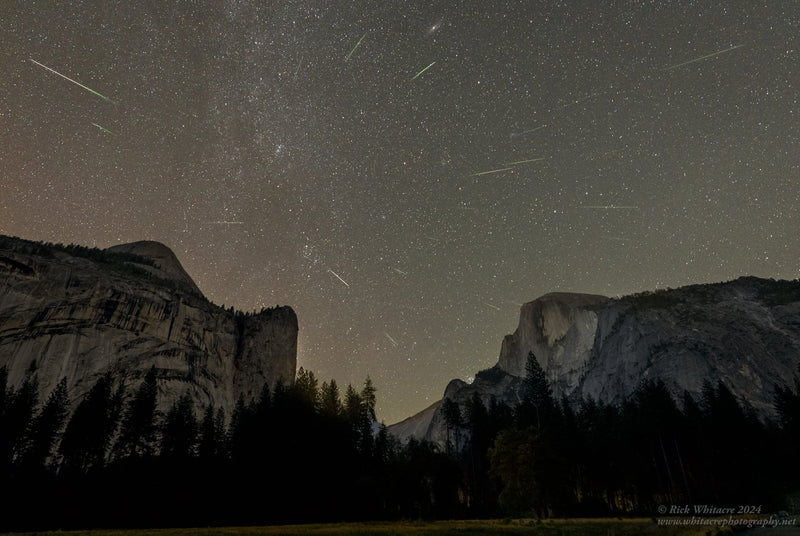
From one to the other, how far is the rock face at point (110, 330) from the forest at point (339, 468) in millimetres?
59476

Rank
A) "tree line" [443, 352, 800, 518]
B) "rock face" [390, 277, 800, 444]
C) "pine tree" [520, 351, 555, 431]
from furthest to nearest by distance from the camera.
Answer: "rock face" [390, 277, 800, 444] < "pine tree" [520, 351, 555, 431] < "tree line" [443, 352, 800, 518]

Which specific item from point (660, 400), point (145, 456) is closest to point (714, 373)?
point (660, 400)

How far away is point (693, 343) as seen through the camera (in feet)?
460

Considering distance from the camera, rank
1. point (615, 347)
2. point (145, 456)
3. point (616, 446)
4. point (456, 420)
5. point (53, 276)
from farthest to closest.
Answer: point (615, 347) → point (53, 276) → point (456, 420) → point (616, 446) → point (145, 456)

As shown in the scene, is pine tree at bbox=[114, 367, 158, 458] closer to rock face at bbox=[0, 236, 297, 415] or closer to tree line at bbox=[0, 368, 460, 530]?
tree line at bbox=[0, 368, 460, 530]

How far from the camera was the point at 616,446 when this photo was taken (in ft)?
191

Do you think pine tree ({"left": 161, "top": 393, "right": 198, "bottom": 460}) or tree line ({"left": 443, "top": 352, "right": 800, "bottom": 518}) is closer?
tree line ({"left": 443, "top": 352, "right": 800, "bottom": 518})

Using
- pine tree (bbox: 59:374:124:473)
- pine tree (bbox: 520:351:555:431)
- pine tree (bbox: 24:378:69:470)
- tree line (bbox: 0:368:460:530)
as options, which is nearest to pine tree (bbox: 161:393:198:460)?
tree line (bbox: 0:368:460:530)

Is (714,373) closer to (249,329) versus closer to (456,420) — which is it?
(456,420)

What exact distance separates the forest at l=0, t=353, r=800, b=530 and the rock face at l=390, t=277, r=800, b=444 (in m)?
65.6

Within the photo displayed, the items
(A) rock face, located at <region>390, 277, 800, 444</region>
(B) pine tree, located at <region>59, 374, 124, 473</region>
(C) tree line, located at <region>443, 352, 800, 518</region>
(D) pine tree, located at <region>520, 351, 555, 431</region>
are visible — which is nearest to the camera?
(C) tree line, located at <region>443, 352, 800, 518</region>

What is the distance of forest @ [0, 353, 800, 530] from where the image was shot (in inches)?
1683

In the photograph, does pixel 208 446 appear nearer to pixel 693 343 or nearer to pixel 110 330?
pixel 110 330

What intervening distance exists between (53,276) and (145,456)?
98427 mm
